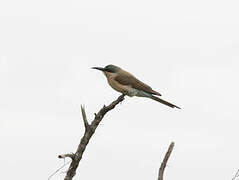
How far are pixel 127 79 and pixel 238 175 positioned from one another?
26.6 feet

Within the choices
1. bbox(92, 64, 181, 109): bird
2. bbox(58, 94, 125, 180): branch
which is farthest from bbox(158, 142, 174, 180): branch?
bbox(92, 64, 181, 109): bird

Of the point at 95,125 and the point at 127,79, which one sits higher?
the point at 95,125

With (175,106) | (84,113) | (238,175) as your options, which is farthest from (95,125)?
(175,106)

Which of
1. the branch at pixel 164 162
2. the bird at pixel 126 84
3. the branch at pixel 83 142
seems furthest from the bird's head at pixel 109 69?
the branch at pixel 164 162

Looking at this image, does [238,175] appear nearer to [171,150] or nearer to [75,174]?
[171,150]

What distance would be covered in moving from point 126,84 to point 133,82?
34 cm

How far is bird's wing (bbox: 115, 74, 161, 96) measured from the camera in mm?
15203

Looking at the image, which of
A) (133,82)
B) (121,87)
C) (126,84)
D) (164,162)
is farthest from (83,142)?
(133,82)

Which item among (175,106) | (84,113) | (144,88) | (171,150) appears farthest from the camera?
(144,88)

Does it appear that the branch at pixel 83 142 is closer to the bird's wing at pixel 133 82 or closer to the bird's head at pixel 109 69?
the bird's wing at pixel 133 82

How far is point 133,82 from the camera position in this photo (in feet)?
51.0

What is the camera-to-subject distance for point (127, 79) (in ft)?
50.9

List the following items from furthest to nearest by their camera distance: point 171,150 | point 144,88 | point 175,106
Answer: point 144,88
point 175,106
point 171,150

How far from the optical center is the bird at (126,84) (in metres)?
15.0
